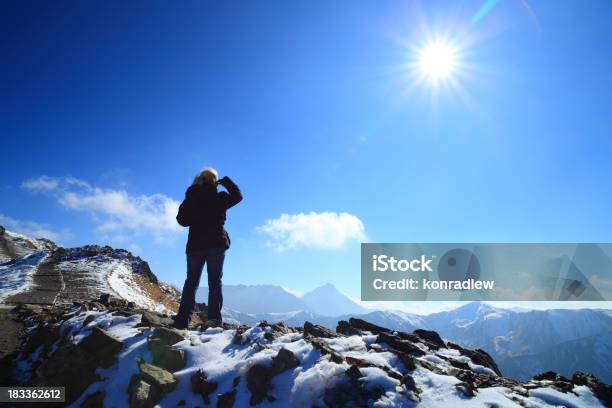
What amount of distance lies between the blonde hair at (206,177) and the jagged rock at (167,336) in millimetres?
4313

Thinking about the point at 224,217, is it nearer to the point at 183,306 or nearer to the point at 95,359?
the point at 183,306

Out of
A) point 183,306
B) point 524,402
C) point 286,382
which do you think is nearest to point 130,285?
point 183,306

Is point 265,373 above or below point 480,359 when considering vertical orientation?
below

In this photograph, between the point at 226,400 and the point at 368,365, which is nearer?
the point at 226,400

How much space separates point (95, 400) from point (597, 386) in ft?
31.9

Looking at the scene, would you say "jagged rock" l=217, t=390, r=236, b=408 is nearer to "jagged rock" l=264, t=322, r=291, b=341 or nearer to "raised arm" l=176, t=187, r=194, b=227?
"jagged rock" l=264, t=322, r=291, b=341

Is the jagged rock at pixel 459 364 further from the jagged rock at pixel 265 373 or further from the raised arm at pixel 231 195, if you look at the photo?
the raised arm at pixel 231 195

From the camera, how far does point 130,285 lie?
29969 millimetres

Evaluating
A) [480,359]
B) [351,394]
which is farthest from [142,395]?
[480,359]

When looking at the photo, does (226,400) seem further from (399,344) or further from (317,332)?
(399,344)

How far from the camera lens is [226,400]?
6.58 meters

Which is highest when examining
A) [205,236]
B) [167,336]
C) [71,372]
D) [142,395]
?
[205,236]

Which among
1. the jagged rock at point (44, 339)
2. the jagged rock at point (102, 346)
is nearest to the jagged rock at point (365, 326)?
the jagged rock at point (102, 346)

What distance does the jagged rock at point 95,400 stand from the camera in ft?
24.2
